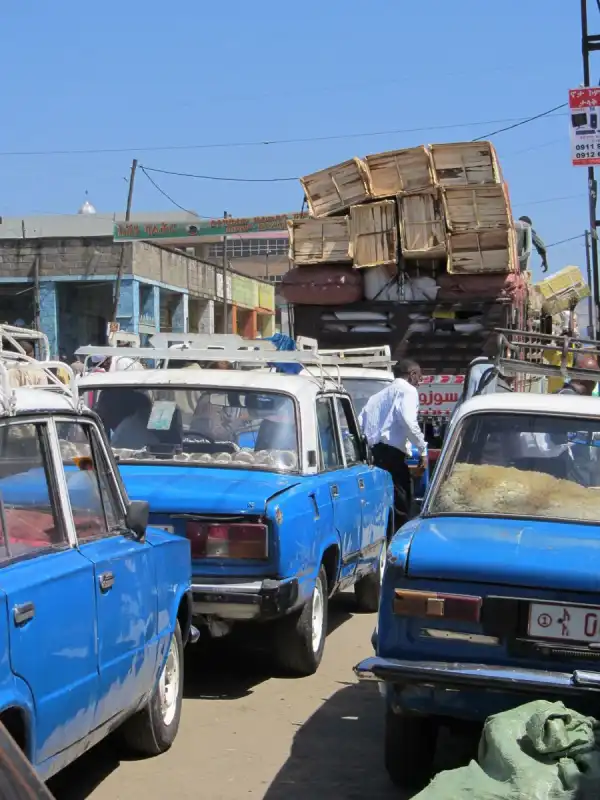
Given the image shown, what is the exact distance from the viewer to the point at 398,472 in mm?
10922

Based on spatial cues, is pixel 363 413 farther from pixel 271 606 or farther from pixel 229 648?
pixel 271 606

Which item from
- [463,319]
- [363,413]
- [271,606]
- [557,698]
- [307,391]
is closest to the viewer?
[557,698]

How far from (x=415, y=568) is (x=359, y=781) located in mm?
1174

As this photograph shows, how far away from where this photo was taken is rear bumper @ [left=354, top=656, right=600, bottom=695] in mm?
4168

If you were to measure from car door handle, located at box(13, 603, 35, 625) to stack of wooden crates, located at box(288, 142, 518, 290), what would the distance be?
1041 centimetres

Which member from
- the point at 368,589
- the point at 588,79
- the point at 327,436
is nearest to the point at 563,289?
the point at 588,79

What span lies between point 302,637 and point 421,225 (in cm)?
794

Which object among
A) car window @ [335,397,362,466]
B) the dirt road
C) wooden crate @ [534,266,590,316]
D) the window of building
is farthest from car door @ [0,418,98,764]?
the window of building

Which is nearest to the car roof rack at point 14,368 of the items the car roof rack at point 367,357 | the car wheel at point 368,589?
the car wheel at point 368,589

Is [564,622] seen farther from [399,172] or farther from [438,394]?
[399,172]

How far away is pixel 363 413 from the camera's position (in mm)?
10844

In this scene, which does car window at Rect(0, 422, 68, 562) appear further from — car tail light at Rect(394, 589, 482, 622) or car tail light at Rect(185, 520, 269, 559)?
car tail light at Rect(185, 520, 269, 559)

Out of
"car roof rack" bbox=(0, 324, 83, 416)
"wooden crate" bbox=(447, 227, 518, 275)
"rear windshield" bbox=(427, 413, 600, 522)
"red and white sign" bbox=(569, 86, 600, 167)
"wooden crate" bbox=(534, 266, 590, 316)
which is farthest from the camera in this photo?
"wooden crate" bbox=(534, 266, 590, 316)

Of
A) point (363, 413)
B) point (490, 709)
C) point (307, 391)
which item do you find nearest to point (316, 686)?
point (307, 391)
